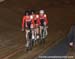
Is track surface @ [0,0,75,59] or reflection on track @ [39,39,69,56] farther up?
track surface @ [0,0,75,59]

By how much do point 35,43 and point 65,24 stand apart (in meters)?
11.1

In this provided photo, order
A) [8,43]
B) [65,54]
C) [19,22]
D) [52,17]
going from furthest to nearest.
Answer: [52,17] → [19,22] → [8,43] → [65,54]

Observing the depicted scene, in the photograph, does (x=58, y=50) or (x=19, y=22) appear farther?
(x=19, y=22)

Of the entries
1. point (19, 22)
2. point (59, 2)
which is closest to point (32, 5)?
point (59, 2)

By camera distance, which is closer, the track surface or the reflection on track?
the reflection on track

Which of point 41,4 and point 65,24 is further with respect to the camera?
point 41,4

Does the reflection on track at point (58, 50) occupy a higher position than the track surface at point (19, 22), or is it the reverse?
the track surface at point (19, 22)

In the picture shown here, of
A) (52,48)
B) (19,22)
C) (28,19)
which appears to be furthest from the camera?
(19,22)

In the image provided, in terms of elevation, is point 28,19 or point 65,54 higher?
point 28,19

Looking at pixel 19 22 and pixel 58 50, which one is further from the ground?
pixel 19 22

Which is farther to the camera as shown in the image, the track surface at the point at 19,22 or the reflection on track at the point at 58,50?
the track surface at the point at 19,22

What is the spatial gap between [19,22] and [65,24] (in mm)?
3619

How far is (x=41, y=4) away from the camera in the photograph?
36.2 metres

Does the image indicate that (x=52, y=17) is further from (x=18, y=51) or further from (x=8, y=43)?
(x=18, y=51)
